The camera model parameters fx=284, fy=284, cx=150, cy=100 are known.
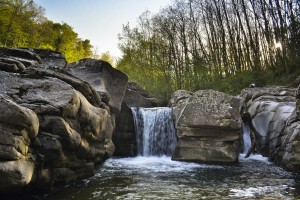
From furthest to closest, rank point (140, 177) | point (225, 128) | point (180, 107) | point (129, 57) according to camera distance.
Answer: point (129, 57)
point (180, 107)
point (225, 128)
point (140, 177)

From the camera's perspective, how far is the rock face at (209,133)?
36.8ft

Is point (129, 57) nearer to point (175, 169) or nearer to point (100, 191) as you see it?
point (175, 169)

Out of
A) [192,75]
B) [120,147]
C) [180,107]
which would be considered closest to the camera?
[180,107]

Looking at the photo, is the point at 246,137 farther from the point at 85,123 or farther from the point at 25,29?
the point at 25,29

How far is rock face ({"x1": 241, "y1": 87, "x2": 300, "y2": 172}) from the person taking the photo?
9.13 m

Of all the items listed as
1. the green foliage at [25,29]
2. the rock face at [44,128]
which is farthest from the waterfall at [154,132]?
the green foliage at [25,29]

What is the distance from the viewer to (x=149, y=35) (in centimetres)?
2972

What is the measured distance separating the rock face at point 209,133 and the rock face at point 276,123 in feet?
4.93

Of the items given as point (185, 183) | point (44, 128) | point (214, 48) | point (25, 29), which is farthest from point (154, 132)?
point (25, 29)

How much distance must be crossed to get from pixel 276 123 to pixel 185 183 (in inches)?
230

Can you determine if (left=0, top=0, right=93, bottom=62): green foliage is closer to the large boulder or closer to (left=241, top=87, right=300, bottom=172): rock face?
the large boulder

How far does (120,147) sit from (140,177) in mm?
5632

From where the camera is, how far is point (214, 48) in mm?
26875

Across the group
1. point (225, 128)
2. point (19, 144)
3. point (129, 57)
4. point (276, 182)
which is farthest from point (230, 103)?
point (129, 57)
